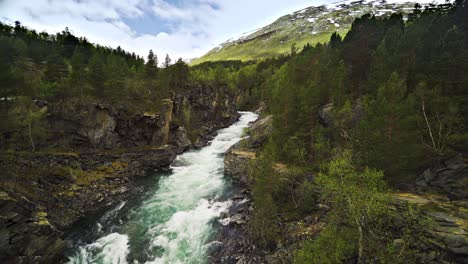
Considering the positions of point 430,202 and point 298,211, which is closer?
point 430,202

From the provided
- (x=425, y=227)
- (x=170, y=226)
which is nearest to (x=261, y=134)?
(x=170, y=226)

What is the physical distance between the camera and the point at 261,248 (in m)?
23.8

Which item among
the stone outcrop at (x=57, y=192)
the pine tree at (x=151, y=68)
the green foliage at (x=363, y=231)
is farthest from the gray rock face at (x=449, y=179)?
the pine tree at (x=151, y=68)

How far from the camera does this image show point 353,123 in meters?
34.2

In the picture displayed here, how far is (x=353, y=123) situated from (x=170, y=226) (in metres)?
28.9

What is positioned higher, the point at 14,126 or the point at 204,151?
the point at 14,126

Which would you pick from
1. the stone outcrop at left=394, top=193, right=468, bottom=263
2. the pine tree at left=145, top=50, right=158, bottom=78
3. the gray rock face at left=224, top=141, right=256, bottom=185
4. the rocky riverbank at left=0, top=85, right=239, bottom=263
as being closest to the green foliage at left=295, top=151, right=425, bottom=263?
the stone outcrop at left=394, top=193, right=468, bottom=263

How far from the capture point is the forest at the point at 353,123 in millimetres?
17641

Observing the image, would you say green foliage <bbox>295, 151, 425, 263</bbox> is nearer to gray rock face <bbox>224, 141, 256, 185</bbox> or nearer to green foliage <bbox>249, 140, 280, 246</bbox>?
green foliage <bbox>249, 140, 280, 246</bbox>

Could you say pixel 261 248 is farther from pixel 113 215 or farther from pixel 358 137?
pixel 113 215

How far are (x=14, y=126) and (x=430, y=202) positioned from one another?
49744 millimetres

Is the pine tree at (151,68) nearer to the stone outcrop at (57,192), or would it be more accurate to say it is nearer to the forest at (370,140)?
the stone outcrop at (57,192)

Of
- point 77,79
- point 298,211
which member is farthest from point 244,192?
point 77,79

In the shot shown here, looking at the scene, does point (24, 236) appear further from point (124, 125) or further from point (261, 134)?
point (261, 134)
